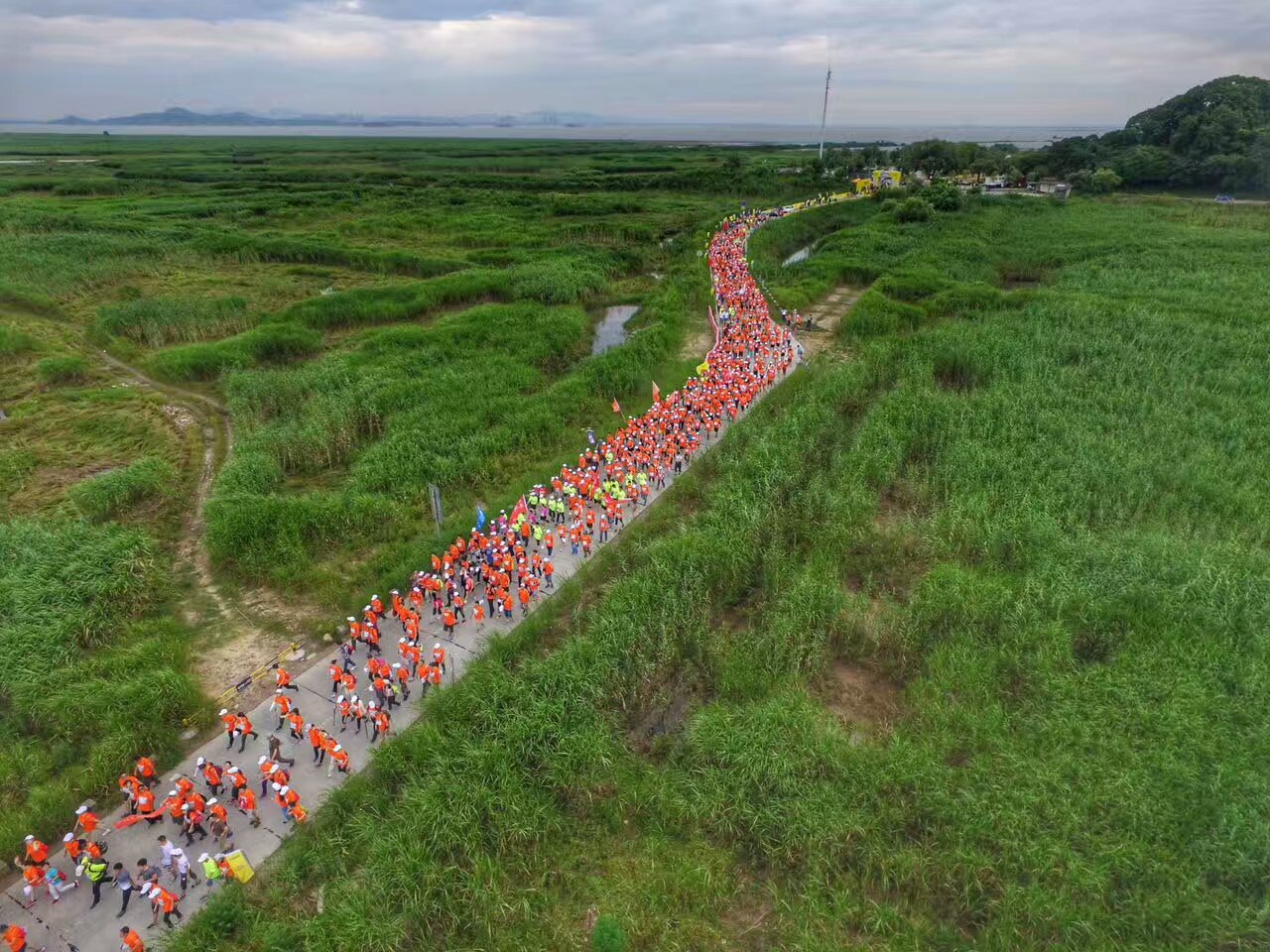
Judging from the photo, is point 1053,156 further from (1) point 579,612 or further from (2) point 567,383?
(1) point 579,612

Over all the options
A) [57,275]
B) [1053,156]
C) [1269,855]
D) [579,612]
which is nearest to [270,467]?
[579,612]

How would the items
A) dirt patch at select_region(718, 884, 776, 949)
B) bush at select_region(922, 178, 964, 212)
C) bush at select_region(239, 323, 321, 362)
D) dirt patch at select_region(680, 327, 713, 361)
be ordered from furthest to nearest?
1. bush at select_region(922, 178, 964, 212)
2. dirt patch at select_region(680, 327, 713, 361)
3. bush at select_region(239, 323, 321, 362)
4. dirt patch at select_region(718, 884, 776, 949)

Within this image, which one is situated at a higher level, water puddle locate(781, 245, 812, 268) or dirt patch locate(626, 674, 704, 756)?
water puddle locate(781, 245, 812, 268)

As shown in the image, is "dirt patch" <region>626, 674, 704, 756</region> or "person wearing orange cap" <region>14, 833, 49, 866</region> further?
"dirt patch" <region>626, 674, 704, 756</region>

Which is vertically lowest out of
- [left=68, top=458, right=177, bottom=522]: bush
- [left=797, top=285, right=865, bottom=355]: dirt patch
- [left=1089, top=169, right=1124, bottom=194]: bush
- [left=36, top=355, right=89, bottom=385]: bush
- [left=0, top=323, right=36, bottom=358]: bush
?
[left=68, top=458, right=177, bottom=522]: bush

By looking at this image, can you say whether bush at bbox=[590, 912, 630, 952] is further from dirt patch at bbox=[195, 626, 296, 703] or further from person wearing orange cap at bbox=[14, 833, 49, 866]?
dirt patch at bbox=[195, 626, 296, 703]

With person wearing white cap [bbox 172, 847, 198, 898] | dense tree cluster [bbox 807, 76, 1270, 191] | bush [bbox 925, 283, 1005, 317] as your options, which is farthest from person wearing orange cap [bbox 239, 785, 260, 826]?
dense tree cluster [bbox 807, 76, 1270, 191]
